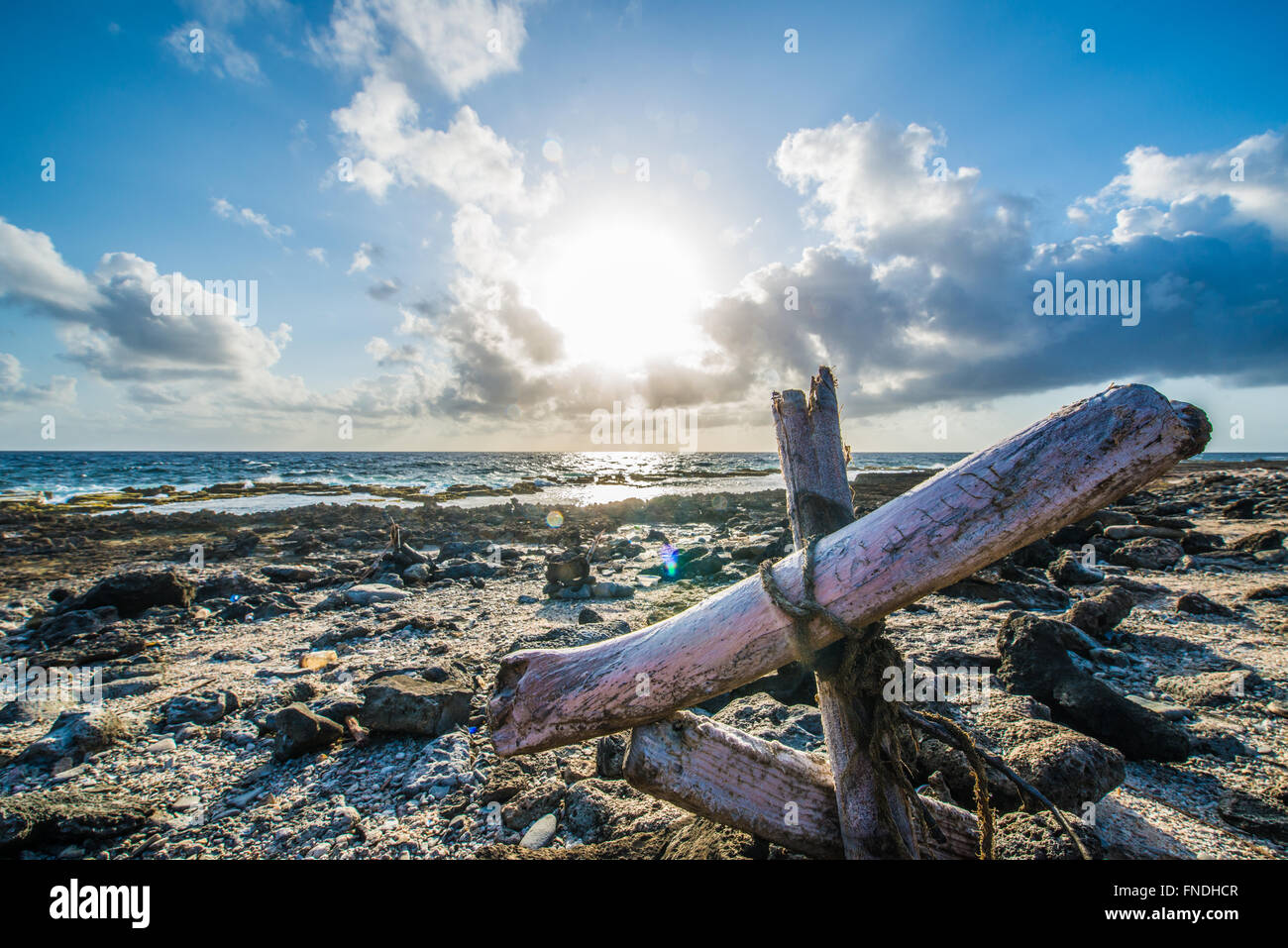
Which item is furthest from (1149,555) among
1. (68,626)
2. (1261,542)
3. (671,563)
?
(68,626)

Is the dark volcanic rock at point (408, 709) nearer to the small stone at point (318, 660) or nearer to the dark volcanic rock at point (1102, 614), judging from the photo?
the small stone at point (318, 660)

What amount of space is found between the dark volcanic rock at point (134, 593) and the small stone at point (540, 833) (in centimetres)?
848

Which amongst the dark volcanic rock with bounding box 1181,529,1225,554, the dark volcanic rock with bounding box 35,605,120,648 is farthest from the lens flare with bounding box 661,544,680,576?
the dark volcanic rock with bounding box 1181,529,1225,554

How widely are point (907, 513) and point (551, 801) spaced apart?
310 centimetres

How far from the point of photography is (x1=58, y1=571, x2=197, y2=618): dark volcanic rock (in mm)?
7891

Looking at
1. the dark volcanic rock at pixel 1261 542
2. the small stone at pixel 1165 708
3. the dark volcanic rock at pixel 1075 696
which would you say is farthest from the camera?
the dark volcanic rock at pixel 1261 542

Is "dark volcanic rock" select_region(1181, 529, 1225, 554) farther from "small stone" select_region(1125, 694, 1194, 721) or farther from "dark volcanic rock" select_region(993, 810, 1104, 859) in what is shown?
"dark volcanic rock" select_region(993, 810, 1104, 859)

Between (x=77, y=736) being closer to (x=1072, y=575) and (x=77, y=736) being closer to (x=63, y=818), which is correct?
(x=63, y=818)

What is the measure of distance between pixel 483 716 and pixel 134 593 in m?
7.37

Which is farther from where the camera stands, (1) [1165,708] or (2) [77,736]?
(1) [1165,708]

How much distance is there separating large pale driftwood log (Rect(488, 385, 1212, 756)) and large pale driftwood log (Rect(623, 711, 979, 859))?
0.16 metres

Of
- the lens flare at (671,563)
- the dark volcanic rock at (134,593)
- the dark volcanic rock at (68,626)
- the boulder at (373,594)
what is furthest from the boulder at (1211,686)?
the dark volcanic rock at (134,593)

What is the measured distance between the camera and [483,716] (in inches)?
184

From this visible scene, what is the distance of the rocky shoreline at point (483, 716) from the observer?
2994 mm
